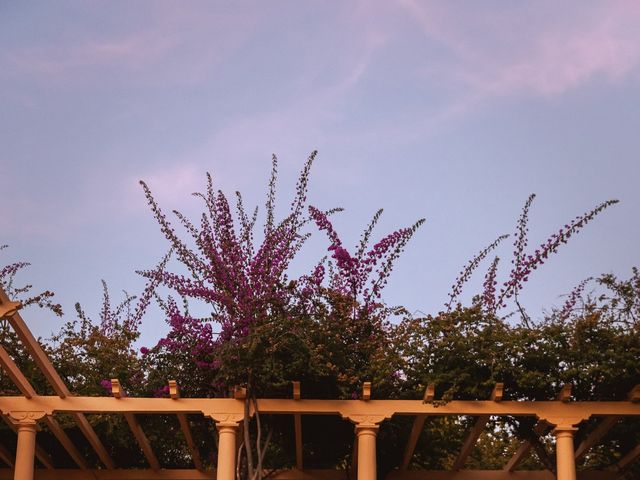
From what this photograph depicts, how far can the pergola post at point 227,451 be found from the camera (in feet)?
33.1

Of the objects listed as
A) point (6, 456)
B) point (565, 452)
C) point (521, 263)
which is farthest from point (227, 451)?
point (521, 263)

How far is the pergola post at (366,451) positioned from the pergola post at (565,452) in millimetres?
2103

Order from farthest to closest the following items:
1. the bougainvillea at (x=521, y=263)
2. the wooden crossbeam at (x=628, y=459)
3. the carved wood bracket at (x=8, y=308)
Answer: the wooden crossbeam at (x=628, y=459) < the bougainvillea at (x=521, y=263) < the carved wood bracket at (x=8, y=308)

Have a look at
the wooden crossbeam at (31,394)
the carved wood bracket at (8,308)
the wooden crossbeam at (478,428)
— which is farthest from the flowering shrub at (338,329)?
the carved wood bracket at (8,308)

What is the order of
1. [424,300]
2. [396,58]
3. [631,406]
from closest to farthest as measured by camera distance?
1. [631,406]
2. [424,300]
3. [396,58]

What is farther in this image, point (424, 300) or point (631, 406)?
point (424, 300)

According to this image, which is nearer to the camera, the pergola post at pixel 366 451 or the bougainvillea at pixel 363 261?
the pergola post at pixel 366 451

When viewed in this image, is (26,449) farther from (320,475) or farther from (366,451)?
(320,475)

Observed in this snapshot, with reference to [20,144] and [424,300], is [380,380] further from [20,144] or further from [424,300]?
[20,144]

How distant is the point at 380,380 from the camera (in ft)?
34.0

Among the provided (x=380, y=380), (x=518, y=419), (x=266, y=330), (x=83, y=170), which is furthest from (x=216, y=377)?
(x=83, y=170)

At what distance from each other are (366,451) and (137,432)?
10.7 ft

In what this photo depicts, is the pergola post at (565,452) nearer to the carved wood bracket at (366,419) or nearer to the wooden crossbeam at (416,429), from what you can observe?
the wooden crossbeam at (416,429)

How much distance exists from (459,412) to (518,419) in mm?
1464
